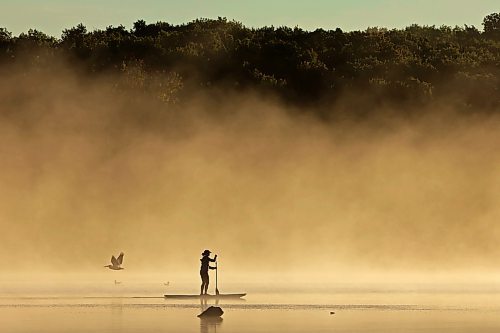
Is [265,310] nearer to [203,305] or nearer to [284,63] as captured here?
[203,305]

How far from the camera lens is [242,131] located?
4594 inches

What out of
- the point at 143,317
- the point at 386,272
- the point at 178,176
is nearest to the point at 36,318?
the point at 143,317

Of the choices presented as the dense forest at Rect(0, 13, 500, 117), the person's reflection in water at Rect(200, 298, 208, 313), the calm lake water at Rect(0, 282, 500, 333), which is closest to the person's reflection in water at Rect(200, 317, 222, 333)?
the calm lake water at Rect(0, 282, 500, 333)

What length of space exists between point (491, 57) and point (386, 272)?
45615 mm

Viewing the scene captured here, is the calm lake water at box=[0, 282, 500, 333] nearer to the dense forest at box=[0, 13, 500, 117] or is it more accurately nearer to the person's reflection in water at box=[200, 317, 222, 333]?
the person's reflection in water at box=[200, 317, 222, 333]

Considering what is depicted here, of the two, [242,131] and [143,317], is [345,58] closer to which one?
[242,131]

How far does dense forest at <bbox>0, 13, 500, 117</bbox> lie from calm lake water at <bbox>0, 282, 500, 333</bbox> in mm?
56982

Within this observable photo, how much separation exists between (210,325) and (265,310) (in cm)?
607

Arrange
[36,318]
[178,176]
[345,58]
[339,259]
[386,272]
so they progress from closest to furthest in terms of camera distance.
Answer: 1. [36,318]
2. [386,272]
3. [339,259]
4. [178,176]
5. [345,58]

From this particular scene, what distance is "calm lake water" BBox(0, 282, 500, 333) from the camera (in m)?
37.5

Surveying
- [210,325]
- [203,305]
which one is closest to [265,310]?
[203,305]

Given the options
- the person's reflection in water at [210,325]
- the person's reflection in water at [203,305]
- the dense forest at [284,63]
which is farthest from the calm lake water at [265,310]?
the dense forest at [284,63]

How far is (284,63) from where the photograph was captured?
11925 centimetres

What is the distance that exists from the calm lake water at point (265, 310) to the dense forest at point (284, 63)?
57.0 meters
